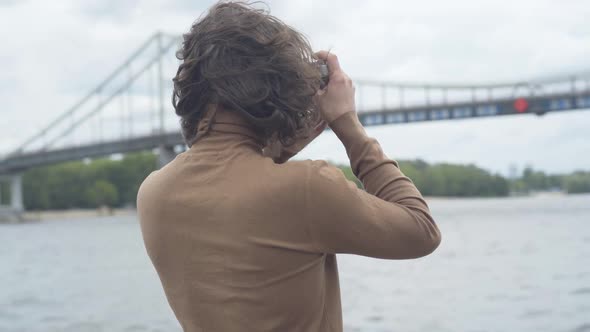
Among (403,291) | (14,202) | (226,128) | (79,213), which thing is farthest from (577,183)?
(226,128)

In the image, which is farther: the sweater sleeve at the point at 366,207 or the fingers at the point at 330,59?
the fingers at the point at 330,59

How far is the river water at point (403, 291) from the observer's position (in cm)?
962

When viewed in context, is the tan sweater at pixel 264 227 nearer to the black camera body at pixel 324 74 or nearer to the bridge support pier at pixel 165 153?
the black camera body at pixel 324 74

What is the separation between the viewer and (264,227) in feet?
3.55

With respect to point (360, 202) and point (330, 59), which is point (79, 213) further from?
point (360, 202)

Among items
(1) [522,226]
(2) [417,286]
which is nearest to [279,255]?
(2) [417,286]

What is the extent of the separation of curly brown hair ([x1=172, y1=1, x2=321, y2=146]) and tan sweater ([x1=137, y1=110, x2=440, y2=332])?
0.04 metres

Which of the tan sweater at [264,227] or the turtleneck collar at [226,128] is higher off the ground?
the turtleneck collar at [226,128]

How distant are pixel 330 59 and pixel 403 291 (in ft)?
38.1

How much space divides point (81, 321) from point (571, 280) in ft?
25.6

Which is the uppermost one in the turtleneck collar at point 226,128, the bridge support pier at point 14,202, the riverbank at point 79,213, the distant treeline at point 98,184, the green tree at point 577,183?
the turtleneck collar at point 226,128

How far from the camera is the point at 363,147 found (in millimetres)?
1196

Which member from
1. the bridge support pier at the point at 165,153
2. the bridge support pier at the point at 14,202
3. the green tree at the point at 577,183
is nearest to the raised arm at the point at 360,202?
the bridge support pier at the point at 165,153

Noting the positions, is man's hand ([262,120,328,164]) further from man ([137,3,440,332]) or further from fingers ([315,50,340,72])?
fingers ([315,50,340,72])
